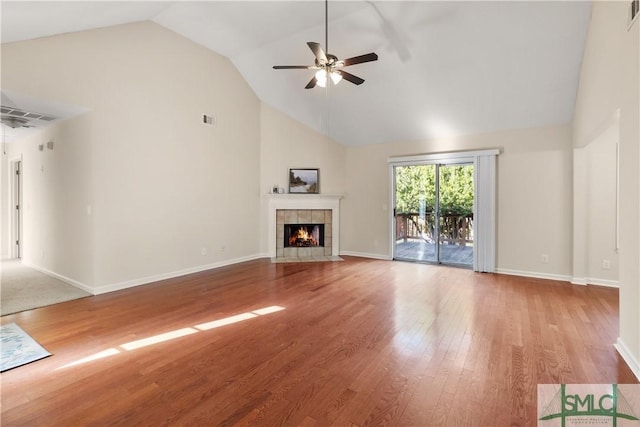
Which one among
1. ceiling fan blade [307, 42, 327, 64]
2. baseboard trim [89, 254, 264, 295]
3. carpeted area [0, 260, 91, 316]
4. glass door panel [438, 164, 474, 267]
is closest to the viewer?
ceiling fan blade [307, 42, 327, 64]

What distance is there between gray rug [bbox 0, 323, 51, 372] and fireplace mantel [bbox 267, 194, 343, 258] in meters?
4.18

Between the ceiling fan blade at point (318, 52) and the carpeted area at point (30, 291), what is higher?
the ceiling fan blade at point (318, 52)

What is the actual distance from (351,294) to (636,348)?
2614 millimetres

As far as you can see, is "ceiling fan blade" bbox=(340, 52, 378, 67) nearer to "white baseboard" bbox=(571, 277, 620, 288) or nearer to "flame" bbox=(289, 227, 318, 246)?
"flame" bbox=(289, 227, 318, 246)

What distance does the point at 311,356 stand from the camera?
2.38 m

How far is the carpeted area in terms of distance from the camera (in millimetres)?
3551

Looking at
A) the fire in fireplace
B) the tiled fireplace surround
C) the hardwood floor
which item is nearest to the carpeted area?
the hardwood floor

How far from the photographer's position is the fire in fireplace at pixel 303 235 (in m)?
6.82

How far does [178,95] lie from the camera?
16.0 feet

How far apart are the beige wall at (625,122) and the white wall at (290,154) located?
4662 millimetres

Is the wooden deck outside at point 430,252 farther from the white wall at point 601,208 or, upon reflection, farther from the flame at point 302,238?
the flame at point 302,238

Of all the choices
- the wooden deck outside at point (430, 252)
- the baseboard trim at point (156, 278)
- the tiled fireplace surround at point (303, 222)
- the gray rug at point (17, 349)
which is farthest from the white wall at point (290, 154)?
the gray rug at point (17, 349)

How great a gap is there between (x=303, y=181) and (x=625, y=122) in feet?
17.3

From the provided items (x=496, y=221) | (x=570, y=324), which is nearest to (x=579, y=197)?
(x=496, y=221)
